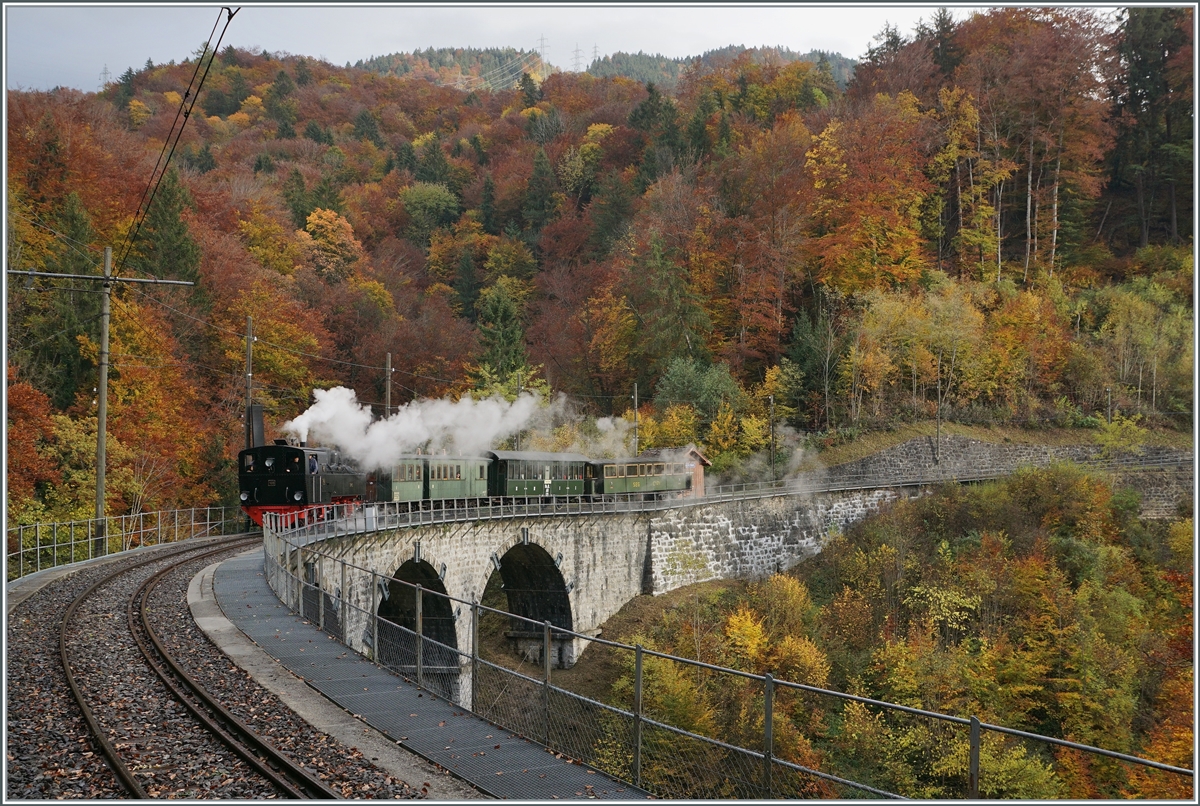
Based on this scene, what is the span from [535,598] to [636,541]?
5.02m

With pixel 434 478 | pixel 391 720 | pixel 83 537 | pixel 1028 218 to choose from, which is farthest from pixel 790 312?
pixel 391 720

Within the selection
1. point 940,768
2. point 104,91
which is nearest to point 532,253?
point 104,91

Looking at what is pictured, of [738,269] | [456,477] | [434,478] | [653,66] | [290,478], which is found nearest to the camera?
[290,478]

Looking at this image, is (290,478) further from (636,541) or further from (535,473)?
(636,541)

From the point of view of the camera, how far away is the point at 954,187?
215ft

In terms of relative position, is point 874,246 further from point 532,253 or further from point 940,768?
point 940,768

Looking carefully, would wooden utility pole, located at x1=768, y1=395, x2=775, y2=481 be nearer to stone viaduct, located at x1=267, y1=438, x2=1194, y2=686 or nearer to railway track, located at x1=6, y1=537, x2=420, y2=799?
stone viaduct, located at x1=267, y1=438, x2=1194, y2=686

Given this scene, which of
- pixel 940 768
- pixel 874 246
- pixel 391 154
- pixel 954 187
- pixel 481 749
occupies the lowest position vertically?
pixel 940 768

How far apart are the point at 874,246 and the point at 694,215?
11.5 m

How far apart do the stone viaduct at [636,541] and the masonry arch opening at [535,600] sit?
0.19 ft

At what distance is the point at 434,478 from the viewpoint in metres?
34.0

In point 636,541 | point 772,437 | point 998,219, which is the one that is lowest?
point 636,541

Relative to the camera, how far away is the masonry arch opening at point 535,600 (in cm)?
3725

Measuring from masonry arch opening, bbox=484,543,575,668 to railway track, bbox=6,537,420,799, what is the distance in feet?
72.1
